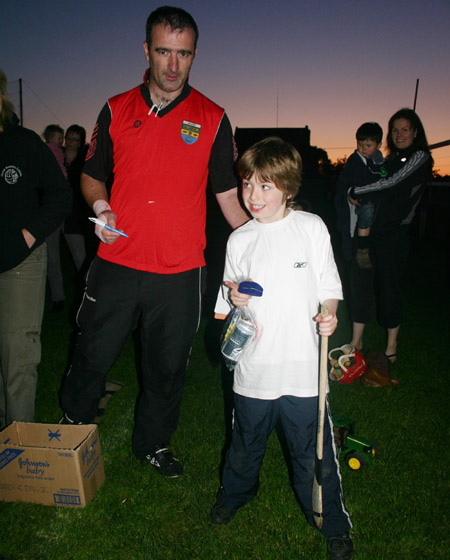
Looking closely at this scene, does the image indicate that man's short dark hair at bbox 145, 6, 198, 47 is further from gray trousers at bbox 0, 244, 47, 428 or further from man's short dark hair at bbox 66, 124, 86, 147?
man's short dark hair at bbox 66, 124, 86, 147

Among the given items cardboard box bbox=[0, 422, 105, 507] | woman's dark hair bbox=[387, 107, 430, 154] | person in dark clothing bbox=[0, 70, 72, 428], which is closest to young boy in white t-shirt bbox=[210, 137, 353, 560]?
cardboard box bbox=[0, 422, 105, 507]

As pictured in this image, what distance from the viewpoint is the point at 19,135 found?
2.89 m

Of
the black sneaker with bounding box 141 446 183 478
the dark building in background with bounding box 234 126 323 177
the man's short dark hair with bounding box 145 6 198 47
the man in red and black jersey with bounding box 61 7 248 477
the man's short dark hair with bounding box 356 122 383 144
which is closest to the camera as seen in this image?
the man's short dark hair with bounding box 145 6 198 47

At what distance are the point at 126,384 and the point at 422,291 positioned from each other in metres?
6.90

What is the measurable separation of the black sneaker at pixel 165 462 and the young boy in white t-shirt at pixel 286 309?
3.01 feet

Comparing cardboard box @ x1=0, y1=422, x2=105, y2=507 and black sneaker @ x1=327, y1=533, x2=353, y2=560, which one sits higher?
cardboard box @ x1=0, y1=422, x2=105, y2=507

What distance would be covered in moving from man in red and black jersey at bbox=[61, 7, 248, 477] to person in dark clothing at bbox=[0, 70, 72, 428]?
333 mm

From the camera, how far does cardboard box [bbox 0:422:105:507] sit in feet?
8.97

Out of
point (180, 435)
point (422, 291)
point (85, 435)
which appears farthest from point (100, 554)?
point (422, 291)

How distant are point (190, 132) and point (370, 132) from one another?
2.69m

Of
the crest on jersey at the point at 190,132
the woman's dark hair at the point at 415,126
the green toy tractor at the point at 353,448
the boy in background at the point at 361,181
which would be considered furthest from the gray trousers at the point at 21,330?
the woman's dark hair at the point at 415,126

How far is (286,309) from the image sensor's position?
238 centimetres

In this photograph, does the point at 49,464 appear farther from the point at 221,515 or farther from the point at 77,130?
the point at 77,130

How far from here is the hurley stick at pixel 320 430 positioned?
227 cm
